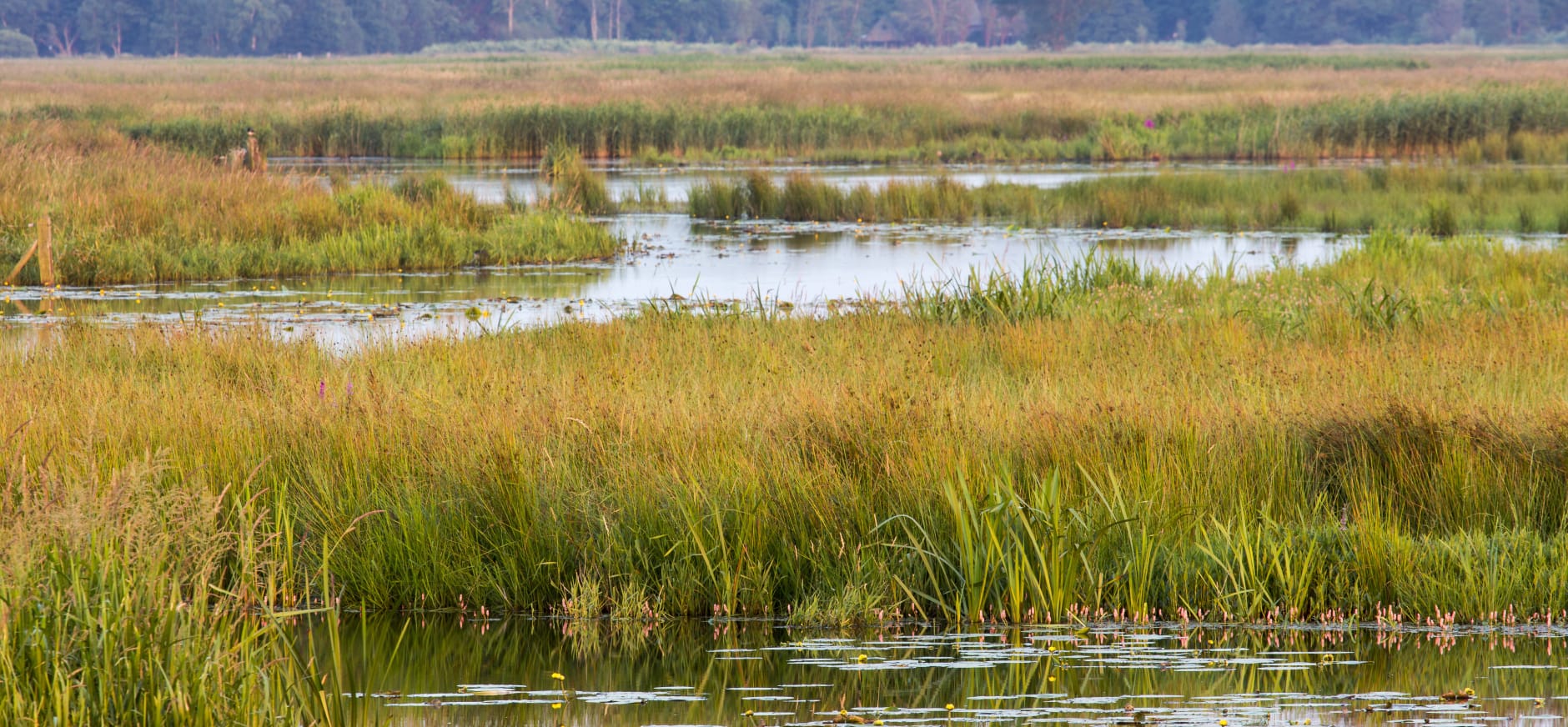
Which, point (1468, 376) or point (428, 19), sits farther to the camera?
point (428, 19)

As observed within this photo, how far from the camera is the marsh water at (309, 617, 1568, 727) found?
539 centimetres

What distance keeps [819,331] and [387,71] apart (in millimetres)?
66914

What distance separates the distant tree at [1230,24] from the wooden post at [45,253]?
11620 centimetres

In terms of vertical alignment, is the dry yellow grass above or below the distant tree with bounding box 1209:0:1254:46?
below

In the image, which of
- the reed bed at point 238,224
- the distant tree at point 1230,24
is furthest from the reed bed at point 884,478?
the distant tree at point 1230,24

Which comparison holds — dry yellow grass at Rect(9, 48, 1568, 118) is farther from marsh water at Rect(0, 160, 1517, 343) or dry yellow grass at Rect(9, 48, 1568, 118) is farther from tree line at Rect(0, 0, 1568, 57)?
tree line at Rect(0, 0, 1568, 57)

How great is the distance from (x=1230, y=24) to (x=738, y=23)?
3769 cm

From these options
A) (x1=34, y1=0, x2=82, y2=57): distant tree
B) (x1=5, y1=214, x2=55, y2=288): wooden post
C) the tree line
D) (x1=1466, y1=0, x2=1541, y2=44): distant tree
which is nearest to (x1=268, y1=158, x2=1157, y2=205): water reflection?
(x1=5, y1=214, x2=55, y2=288): wooden post

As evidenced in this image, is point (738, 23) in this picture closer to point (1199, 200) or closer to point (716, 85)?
point (716, 85)

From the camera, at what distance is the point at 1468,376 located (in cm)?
909

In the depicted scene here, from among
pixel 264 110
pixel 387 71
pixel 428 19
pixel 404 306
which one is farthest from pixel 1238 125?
pixel 428 19

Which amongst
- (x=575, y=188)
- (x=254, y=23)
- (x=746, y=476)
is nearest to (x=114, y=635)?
(x=746, y=476)

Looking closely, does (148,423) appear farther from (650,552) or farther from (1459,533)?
(1459,533)

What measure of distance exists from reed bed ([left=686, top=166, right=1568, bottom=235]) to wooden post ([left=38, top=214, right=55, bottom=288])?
1197cm
